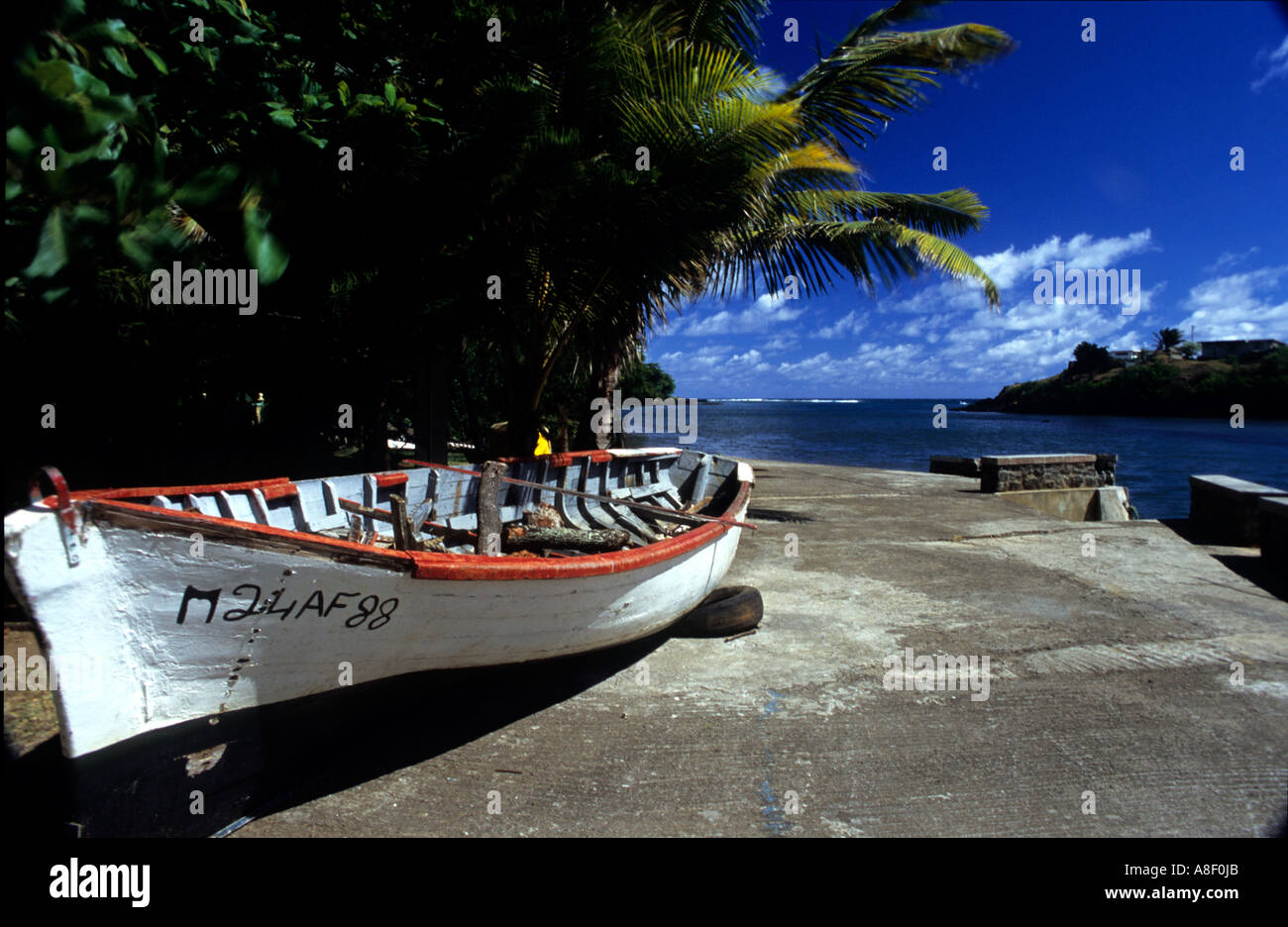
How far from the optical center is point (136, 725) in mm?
2748

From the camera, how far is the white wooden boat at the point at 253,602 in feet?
8.15

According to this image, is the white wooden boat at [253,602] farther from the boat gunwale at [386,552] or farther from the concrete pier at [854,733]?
the concrete pier at [854,733]

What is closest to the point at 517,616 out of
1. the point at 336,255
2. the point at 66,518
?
the point at 66,518

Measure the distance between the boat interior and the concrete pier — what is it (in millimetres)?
1046

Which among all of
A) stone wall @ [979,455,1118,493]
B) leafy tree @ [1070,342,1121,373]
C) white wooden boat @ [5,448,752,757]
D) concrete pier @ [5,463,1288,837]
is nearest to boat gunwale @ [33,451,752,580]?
white wooden boat @ [5,448,752,757]

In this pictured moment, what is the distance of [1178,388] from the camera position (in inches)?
3346

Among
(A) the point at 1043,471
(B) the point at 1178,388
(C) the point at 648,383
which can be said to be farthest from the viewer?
(B) the point at 1178,388

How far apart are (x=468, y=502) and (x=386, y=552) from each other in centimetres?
323

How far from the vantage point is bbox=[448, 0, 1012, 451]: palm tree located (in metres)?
6.95

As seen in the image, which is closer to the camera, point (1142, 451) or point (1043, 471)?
point (1043, 471)

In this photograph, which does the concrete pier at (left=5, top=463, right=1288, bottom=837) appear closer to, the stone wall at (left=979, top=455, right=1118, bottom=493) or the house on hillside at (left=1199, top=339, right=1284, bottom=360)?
the stone wall at (left=979, top=455, right=1118, bottom=493)

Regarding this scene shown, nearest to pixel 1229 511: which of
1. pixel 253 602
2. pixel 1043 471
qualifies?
pixel 1043 471

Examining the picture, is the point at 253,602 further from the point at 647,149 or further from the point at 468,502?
the point at 647,149

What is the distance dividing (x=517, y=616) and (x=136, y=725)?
5.41 feet
